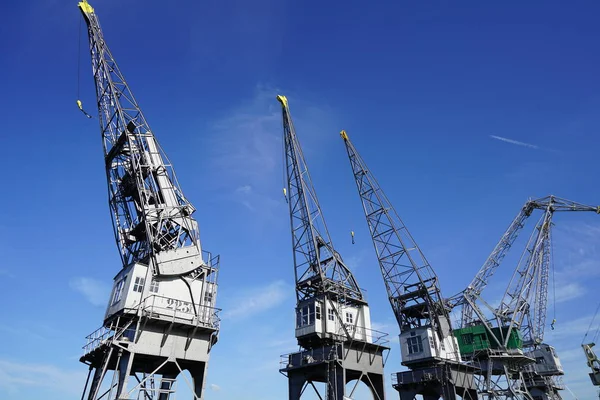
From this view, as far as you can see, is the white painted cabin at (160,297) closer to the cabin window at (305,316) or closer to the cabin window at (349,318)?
the cabin window at (305,316)

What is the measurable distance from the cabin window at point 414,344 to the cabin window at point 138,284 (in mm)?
33126

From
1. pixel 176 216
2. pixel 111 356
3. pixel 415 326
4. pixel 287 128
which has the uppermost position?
pixel 287 128

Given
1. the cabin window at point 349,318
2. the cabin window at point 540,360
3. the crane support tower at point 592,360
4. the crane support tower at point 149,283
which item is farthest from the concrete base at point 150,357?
the cabin window at point 540,360

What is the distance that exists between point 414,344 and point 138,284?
110ft

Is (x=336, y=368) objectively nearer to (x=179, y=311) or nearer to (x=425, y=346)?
(x=425, y=346)

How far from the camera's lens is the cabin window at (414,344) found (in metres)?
49.3

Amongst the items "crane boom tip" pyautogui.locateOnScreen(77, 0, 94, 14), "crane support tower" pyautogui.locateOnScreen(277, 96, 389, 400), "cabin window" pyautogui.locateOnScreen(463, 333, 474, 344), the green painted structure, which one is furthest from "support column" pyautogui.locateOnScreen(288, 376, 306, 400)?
"crane boom tip" pyautogui.locateOnScreen(77, 0, 94, 14)

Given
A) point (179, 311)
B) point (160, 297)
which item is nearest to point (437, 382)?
point (179, 311)

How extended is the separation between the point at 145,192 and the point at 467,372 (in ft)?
145

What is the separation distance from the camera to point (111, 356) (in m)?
32.2

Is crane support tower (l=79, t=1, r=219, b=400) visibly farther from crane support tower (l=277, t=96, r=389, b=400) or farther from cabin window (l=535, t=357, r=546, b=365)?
cabin window (l=535, t=357, r=546, b=365)

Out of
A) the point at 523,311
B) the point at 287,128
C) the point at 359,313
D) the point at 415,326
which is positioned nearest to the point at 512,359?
the point at 523,311

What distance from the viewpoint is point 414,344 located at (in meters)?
50.0

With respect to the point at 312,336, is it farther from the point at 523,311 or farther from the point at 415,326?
the point at 523,311
